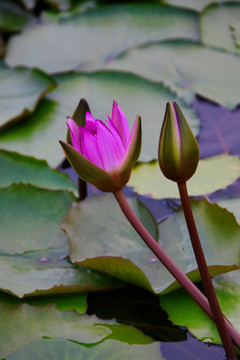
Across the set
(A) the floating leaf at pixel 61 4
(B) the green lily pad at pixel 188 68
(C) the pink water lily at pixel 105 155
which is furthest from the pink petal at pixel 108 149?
(A) the floating leaf at pixel 61 4

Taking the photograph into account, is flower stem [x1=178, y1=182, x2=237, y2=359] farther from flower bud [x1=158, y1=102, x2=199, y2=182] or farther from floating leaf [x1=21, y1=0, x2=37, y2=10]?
floating leaf [x1=21, y1=0, x2=37, y2=10]

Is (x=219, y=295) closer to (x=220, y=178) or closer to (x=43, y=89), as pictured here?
(x=220, y=178)

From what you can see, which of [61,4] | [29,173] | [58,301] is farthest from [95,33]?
[58,301]

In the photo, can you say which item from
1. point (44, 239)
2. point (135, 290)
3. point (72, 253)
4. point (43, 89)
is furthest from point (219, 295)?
point (43, 89)

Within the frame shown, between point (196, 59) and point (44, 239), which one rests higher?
point (196, 59)

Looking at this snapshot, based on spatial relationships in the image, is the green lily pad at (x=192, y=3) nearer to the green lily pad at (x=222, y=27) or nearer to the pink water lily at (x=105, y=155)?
the green lily pad at (x=222, y=27)

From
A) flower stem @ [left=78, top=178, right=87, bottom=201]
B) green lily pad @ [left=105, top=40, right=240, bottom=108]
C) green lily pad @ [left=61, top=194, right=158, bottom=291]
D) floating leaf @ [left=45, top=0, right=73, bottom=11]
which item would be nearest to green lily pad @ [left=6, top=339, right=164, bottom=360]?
green lily pad @ [left=61, top=194, right=158, bottom=291]
